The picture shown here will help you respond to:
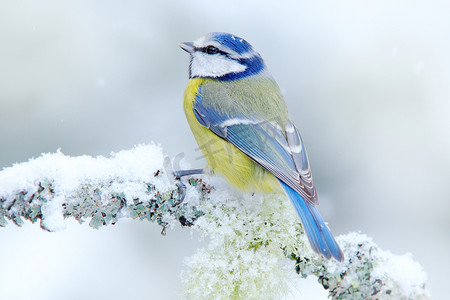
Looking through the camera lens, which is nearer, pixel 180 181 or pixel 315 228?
pixel 315 228

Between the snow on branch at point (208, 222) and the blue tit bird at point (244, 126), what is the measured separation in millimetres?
104

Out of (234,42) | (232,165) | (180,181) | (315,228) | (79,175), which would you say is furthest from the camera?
(234,42)

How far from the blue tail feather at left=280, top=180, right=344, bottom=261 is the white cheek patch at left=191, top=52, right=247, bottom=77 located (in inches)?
32.8

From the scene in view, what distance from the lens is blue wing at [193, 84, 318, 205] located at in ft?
7.32

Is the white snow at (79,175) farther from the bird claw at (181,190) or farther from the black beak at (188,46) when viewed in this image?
the black beak at (188,46)

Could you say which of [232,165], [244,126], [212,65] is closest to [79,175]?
[232,165]

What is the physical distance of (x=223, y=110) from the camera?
8.38 feet

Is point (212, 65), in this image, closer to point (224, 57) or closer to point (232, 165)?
point (224, 57)

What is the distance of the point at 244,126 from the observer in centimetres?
247

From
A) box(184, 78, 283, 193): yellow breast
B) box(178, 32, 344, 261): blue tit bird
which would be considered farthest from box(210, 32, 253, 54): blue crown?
box(184, 78, 283, 193): yellow breast

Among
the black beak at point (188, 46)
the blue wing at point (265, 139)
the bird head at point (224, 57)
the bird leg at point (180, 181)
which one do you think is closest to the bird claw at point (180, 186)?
the bird leg at point (180, 181)

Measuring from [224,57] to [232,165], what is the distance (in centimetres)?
72

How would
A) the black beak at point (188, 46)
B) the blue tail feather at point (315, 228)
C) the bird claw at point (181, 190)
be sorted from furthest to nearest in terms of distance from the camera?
the black beak at point (188, 46)
the bird claw at point (181, 190)
the blue tail feather at point (315, 228)

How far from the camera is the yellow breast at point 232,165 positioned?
2.23 metres
